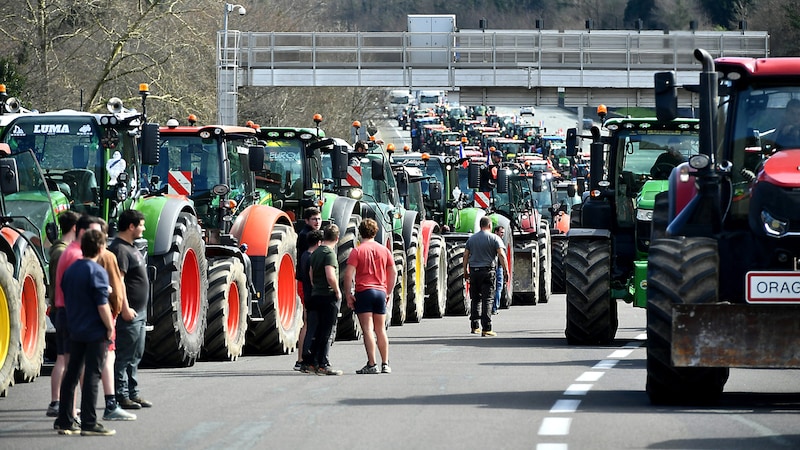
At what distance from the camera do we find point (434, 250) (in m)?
31.8

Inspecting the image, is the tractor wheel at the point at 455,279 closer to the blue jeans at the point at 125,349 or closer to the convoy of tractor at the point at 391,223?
the convoy of tractor at the point at 391,223

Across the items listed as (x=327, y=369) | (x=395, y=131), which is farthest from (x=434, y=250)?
(x=395, y=131)

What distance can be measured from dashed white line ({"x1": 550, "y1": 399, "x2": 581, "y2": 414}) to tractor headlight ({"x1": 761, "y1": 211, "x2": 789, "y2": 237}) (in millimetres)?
2166

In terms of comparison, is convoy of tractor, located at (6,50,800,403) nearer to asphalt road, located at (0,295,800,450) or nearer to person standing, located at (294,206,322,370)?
person standing, located at (294,206,322,370)

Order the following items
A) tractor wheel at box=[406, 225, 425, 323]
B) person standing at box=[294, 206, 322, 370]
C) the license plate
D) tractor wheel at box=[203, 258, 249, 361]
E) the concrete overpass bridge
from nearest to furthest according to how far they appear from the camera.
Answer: the license plate → person standing at box=[294, 206, 322, 370] → tractor wheel at box=[203, 258, 249, 361] → tractor wheel at box=[406, 225, 425, 323] → the concrete overpass bridge

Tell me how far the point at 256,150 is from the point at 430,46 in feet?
145

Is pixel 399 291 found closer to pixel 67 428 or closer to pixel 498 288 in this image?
pixel 498 288

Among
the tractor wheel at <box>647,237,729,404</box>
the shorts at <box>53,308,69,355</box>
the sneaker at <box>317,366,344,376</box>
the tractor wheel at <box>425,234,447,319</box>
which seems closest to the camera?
the shorts at <box>53,308,69,355</box>

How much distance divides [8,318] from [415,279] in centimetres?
1413

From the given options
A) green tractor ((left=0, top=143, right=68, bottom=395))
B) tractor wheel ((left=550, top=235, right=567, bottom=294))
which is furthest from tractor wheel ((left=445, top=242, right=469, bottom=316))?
green tractor ((left=0, top=143, right=68, bottom=395))

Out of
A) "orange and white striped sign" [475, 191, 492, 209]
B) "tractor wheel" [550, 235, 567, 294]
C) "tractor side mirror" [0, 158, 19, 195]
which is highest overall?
"tractor side mirror" [0, 158, 19, 195]

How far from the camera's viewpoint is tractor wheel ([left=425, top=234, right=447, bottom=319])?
104 ft

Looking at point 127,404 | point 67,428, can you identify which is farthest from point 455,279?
point 67,428

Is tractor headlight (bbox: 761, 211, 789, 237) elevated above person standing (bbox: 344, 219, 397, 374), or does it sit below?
above
